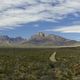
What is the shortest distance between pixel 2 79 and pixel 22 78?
3.10 meters

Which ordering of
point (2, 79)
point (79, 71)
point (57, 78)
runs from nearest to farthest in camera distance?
point (2, 79) → point (57, 78) → point (79, 71)

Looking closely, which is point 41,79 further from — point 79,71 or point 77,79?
point 79,71

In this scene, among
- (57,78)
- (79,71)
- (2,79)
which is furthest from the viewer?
(79,71)

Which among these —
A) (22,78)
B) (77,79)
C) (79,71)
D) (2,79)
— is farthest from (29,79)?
(79,71)

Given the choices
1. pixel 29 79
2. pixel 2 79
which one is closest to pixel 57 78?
pixel 29 79

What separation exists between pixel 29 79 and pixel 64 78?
215 inches

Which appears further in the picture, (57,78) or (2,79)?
(57,78)

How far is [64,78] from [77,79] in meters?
1.96

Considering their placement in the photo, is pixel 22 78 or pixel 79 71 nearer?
pixel 22 78

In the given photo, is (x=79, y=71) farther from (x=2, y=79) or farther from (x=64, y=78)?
(x=2, y=79)

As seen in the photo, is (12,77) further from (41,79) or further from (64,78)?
(64,78)

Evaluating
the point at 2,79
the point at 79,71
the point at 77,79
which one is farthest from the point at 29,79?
the point at 79,71

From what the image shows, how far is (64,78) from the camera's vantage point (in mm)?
43812

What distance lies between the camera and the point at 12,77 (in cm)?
4403
